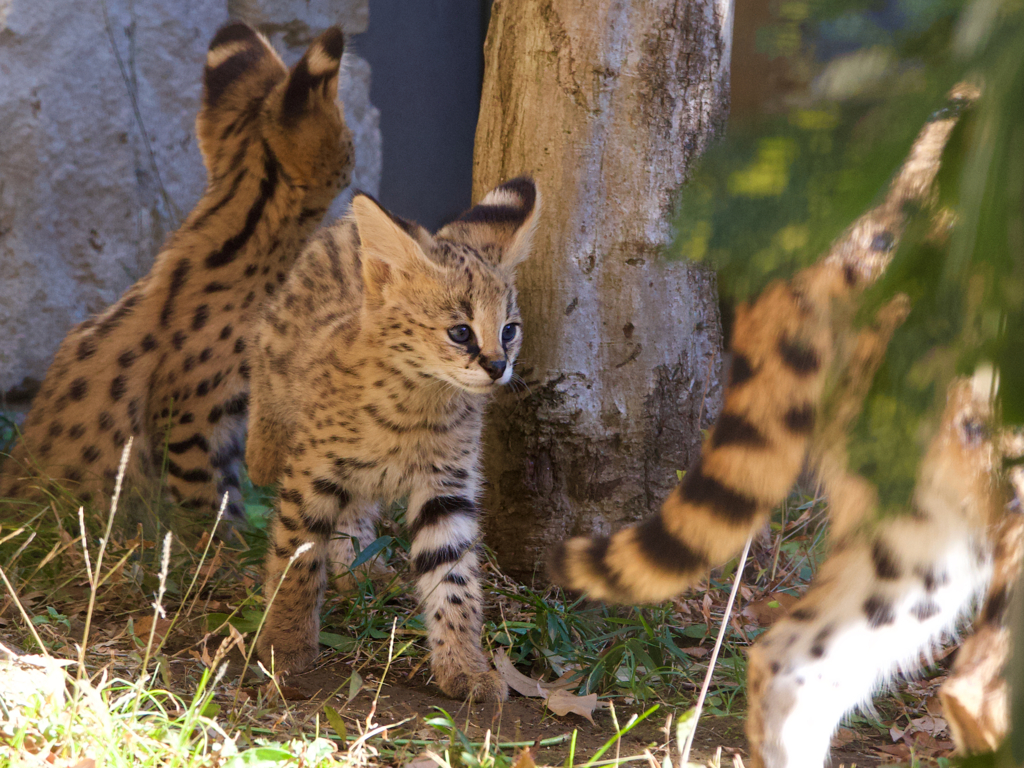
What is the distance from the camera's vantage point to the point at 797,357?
6.64 feet

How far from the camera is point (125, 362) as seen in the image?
390 centimetres

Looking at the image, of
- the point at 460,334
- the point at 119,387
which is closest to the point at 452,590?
the point at 460,334

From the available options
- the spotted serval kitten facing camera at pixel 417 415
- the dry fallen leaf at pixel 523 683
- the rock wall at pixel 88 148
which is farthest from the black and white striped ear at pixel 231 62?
the dry fallen leaf at pixel 523 683

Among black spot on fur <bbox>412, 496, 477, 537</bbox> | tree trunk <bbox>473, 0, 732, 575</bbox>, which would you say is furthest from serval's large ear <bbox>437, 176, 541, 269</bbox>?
black spot on fur <bbox>412, 496, 477, 537</bbox>

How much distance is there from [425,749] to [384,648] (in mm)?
676

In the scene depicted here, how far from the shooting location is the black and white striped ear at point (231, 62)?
4199mm

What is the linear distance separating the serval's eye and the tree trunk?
451 millimetres

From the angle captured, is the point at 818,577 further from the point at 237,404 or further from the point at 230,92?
the point at 230,92

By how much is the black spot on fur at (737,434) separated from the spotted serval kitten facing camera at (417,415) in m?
0.85

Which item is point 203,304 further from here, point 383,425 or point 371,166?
point 371,166

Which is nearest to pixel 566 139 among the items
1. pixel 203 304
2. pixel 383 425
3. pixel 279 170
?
pixel 383 425

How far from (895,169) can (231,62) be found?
12.5 ft

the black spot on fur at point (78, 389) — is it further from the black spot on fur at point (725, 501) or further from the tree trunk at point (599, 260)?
the black spot on fur at point (725, 501)

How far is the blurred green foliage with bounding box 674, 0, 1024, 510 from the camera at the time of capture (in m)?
0.86
